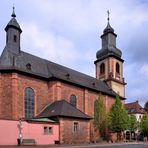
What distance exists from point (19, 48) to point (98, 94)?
19.1 m

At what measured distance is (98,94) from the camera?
6006 cm

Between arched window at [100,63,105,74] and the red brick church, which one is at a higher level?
arched window at [100,63,105,74]


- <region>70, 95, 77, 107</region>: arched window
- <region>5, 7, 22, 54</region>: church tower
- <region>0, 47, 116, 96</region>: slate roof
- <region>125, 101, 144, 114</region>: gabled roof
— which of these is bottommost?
<region>125, 101, 144, 114</region>: gabled roof

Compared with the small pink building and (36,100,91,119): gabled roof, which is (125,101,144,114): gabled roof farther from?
the small pink building

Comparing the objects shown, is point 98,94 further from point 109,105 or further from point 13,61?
point 13,61

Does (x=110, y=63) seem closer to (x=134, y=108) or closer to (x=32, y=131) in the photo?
(x=134, y=108)

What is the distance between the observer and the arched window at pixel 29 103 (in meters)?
45.7

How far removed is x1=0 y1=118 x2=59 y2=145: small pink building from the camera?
3704 centimetres

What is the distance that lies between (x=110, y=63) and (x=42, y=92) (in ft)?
82.2

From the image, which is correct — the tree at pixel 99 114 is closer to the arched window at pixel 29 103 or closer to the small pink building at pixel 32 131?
the arched window at pixel 29 103

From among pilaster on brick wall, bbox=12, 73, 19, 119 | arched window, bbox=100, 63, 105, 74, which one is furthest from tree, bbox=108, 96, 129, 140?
pilaster on brick wall, bbox=12, 73, 19, 119

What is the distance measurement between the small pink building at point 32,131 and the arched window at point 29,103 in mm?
4461

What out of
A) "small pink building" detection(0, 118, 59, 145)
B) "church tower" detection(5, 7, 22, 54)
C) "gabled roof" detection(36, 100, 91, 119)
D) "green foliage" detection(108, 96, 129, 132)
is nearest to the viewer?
"small pink building" detection(0, 118, 59, 145)

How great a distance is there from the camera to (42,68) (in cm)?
5091
